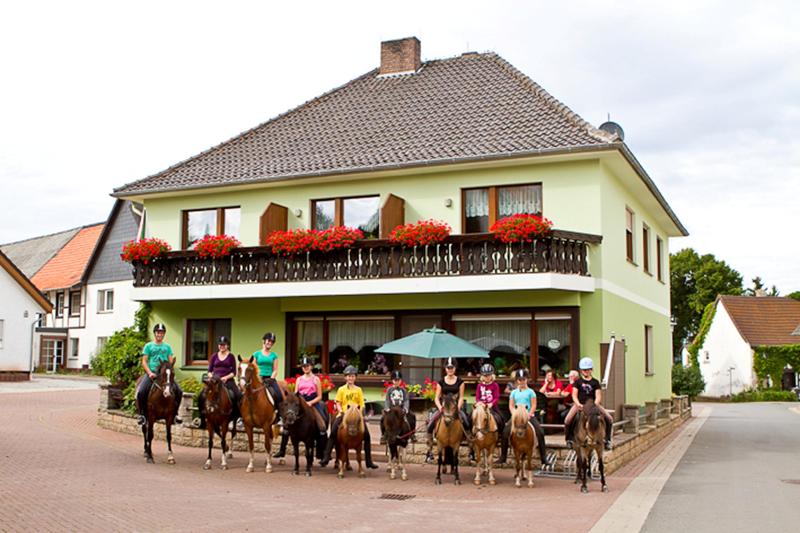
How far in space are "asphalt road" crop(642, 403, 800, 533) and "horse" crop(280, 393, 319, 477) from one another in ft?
18.6

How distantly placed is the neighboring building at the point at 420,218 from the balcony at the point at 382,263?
0.03m

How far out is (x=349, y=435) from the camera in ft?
45.5

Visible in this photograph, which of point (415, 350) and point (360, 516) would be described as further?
point (415, 350)

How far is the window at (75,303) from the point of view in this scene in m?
55.7

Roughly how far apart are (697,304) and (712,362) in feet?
56.2

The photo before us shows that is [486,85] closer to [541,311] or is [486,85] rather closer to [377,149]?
[377,149]

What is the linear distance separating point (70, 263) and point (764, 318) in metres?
49.3

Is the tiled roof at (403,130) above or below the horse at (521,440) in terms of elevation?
above

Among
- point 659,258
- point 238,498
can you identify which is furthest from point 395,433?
point 659,258

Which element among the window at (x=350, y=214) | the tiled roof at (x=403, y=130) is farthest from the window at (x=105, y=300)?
the window at (x=350, y=214)

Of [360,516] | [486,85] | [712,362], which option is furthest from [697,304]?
[360,516]

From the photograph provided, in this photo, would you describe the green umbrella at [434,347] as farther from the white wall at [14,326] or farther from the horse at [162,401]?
the white wall at [14,326]

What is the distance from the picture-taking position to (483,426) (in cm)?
1343

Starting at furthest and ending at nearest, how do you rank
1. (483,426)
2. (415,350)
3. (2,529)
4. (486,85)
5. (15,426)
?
1. (486,85)
2. (15,426)
3. (415,350)
4. (483,426)
5. (2,529)
